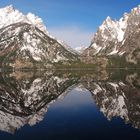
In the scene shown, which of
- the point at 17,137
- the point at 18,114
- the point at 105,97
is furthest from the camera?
the point at 105,97

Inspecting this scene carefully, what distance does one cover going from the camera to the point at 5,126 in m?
69.8

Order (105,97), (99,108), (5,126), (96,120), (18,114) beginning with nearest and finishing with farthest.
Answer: (5,126) < (96,120) < (18,114) < (99,108) < (105,97)

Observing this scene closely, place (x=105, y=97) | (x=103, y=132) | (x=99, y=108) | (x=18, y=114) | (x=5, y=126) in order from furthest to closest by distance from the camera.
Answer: (x=105, y=97) → (x=99, y=108) → (x=18, y=114) → (x=5, y=126) → (x=103, y=132)

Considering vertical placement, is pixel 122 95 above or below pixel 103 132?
above

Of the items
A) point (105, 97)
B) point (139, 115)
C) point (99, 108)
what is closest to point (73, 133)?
point (139, 115)

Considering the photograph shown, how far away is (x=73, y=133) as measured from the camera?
6125 centimetres

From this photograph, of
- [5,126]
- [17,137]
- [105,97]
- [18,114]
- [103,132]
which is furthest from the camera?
[105,97]

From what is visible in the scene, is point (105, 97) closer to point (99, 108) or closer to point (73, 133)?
point (99, 108)

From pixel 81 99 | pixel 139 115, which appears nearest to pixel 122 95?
pixel 81 99

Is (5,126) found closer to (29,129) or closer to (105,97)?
(29,129)

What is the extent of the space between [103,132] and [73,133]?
5.26m

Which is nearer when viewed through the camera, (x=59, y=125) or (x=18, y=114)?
(x=59, y=125)

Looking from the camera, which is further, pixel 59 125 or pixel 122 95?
pixel 122 95

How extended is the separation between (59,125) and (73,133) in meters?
9.09
